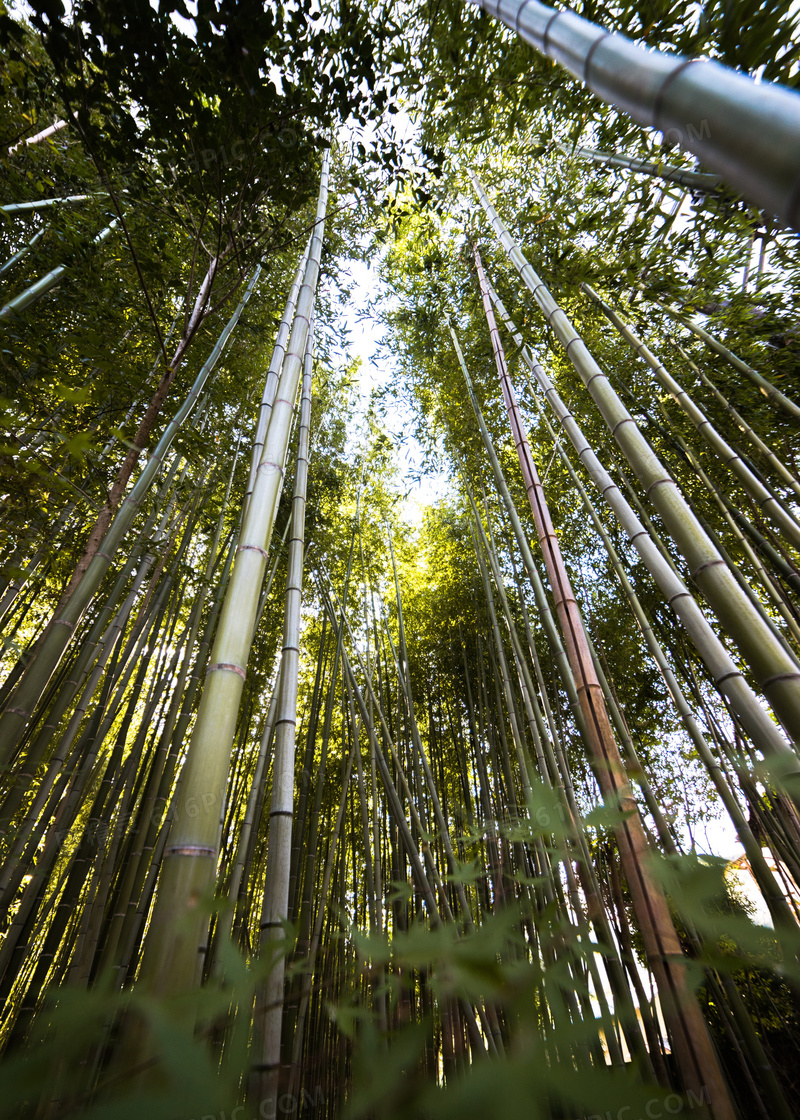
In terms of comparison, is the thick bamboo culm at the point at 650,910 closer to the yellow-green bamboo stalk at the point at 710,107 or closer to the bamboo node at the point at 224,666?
the bamboo node at the point at 224,666

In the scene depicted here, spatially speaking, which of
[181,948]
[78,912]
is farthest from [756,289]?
[78,912]

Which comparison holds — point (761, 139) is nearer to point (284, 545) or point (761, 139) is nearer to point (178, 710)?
point (178, 710)

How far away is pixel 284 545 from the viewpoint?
386 centimetres

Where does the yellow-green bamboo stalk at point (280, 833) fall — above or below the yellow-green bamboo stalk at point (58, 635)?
below

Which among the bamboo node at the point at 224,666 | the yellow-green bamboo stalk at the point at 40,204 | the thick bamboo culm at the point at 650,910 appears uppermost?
the yellow-green bamboo stalk at the point at 40,204

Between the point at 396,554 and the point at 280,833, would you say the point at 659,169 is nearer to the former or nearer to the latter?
the point at 280,833

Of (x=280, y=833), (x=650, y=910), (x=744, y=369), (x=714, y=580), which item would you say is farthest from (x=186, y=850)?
(x=744, y=369)

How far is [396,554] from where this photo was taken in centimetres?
601

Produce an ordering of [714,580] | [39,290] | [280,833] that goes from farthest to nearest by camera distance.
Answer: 1. [39,290]
2. [280,833]
3. [714,580]

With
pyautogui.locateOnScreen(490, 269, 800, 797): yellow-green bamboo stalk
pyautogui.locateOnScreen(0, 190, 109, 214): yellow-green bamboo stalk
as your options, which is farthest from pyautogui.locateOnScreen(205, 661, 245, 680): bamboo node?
pyautogui.locateOnScreen(0, 190, 109, 214): yellow-green bamboo stalk

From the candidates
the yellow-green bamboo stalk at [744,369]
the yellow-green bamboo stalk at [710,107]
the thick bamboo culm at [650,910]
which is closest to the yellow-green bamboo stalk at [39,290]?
the yellow-green bamboo stalk at [710,107]

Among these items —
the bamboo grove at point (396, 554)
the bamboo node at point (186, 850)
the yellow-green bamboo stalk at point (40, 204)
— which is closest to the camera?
the bamboo grove at point (396, 554)

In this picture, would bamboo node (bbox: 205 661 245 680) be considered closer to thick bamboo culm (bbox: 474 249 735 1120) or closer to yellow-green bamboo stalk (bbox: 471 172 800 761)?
thick bamboo culm (bbox: 474 249 735 1120)

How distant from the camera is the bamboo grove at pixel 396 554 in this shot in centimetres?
60
